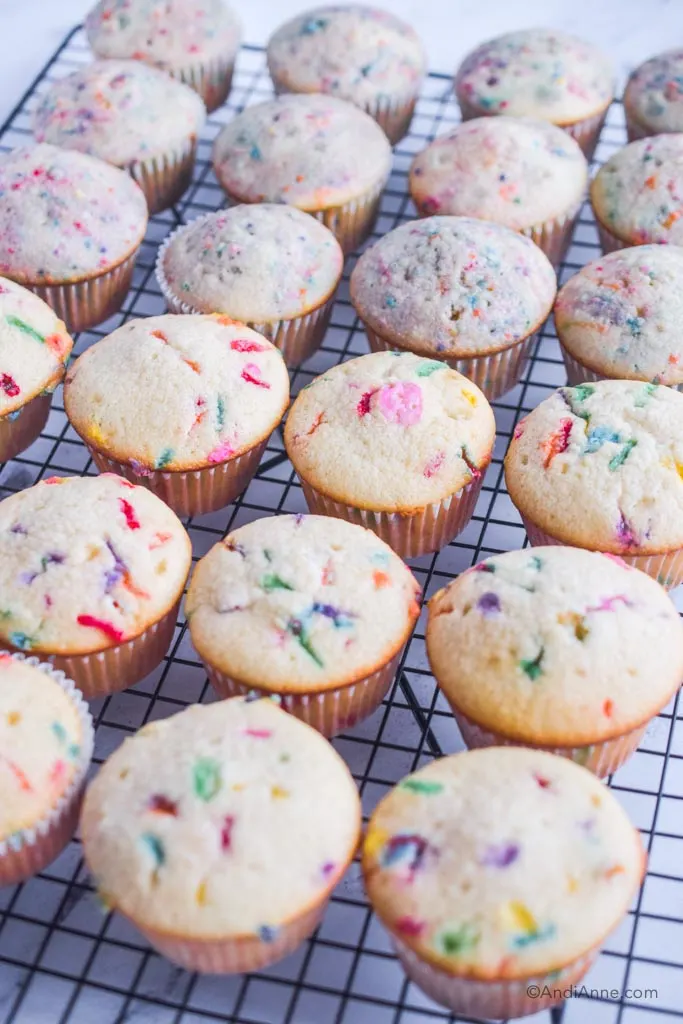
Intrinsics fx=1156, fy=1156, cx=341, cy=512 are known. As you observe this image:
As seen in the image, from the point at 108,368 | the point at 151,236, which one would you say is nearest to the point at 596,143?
the point at 151,236

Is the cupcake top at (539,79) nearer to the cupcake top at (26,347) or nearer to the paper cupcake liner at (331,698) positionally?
the cupcake top at (26,347)

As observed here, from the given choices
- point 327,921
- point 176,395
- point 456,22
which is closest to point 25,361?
point 176,395

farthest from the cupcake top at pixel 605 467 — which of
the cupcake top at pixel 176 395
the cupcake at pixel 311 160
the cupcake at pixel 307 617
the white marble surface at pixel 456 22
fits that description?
the white marble surface at pixel 456 22

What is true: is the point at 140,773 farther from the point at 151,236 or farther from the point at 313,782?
the point at 151,236

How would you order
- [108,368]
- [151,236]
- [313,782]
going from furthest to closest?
[151,236] < [108,368] < [313,782]

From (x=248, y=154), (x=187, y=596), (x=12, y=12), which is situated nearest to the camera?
(x=187, y=596)

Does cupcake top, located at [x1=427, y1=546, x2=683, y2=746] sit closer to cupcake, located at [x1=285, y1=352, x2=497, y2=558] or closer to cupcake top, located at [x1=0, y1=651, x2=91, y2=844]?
cupcake, located at [x1=285, y1=352, x2=497, y2=558]
